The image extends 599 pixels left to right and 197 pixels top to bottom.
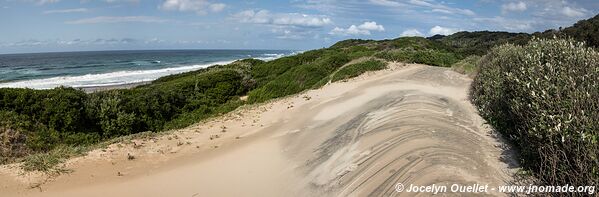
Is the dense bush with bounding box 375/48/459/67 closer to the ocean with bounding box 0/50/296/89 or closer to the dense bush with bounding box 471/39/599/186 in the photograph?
the dense bush with bounding box 471/39/599/186

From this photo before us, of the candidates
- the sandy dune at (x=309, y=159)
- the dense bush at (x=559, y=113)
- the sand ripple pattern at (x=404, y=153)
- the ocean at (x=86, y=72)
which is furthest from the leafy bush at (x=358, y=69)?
the ocean at (x=86, y=72)

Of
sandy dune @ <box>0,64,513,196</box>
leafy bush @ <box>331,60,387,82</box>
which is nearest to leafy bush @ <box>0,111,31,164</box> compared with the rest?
sandy dune @ <box>0,64,513,196</box>

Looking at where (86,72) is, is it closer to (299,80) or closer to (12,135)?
(299,80)

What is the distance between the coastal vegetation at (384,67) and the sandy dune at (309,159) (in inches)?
26.1

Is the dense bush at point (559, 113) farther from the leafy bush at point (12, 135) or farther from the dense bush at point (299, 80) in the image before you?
the dense bush at point (299, 80)

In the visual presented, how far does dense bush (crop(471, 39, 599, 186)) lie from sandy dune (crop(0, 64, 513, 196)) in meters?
0.82

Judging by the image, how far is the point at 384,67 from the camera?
23016 millimetres

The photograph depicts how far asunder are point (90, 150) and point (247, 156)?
11.2 feet

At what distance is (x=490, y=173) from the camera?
6.93 m

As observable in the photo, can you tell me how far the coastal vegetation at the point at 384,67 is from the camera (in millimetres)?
5531

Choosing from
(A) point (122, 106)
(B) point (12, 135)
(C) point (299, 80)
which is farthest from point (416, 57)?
(B) point (12, 135)

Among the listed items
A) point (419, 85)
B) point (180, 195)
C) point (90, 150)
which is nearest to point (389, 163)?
point (180, 195)

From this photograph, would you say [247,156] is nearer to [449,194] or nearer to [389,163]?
[389,163]

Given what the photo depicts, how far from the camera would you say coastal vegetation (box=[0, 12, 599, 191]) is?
18.1 feet
